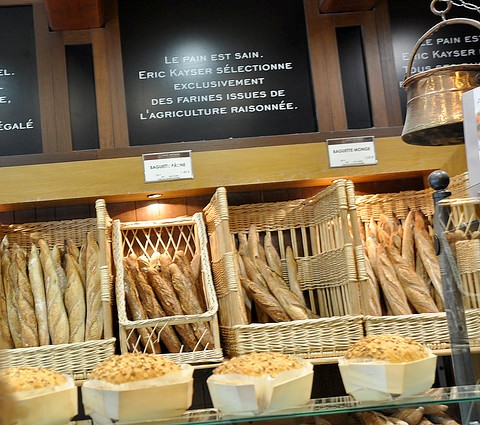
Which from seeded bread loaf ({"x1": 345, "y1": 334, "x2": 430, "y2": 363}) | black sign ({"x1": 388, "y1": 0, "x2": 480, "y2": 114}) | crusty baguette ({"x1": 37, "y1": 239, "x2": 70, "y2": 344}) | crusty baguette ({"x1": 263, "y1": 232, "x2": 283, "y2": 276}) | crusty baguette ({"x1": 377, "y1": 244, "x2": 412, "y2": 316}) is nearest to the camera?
seeded bread loaf ({"x1": 345, "y1": 334, "x2": 430, "y2": 363})

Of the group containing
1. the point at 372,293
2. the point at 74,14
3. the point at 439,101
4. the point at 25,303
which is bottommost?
the point at 372,293

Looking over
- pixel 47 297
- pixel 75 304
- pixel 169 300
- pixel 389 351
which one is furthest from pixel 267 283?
pixel 389 351

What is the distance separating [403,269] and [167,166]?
1.04 metres

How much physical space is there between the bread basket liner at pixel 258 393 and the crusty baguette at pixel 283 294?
142 cm

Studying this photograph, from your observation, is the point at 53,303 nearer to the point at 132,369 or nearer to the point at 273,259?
the point at 273,259

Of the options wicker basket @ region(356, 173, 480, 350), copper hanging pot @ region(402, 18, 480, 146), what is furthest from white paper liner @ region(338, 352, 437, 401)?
copper hanging pot @ region(402, 18, 480, 146)

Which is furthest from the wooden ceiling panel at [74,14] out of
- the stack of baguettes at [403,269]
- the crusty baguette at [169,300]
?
the stack of baguettes at [403,269]

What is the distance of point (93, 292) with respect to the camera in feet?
8.61

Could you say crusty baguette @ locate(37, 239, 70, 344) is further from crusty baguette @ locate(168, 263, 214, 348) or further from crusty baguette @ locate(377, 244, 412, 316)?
crusty baguette @ locate(377, 244, 412, 316)

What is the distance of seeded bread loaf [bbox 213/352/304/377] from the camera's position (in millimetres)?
1224

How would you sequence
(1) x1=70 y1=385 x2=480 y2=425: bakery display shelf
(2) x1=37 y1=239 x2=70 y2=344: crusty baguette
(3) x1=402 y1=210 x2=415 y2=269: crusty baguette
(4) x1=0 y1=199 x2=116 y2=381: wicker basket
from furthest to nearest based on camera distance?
(3) x1=402 y1=210 x2=415 y2=269: crusty baguette, (2) x1=37 y1=239 x2=70 y2=344: crusty baguette, (4) x1=0 y1=199 x2=116 y2=381: wicker basket, (1) x1=70 y1=385 x2=480 y2=425: bakery display shelf

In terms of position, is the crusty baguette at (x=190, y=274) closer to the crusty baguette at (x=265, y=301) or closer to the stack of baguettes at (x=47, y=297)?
the crusty baguette at (x=265, y=301)

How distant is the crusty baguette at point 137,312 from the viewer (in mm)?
2523

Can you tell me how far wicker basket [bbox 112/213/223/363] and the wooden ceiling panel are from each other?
93 centimetres
